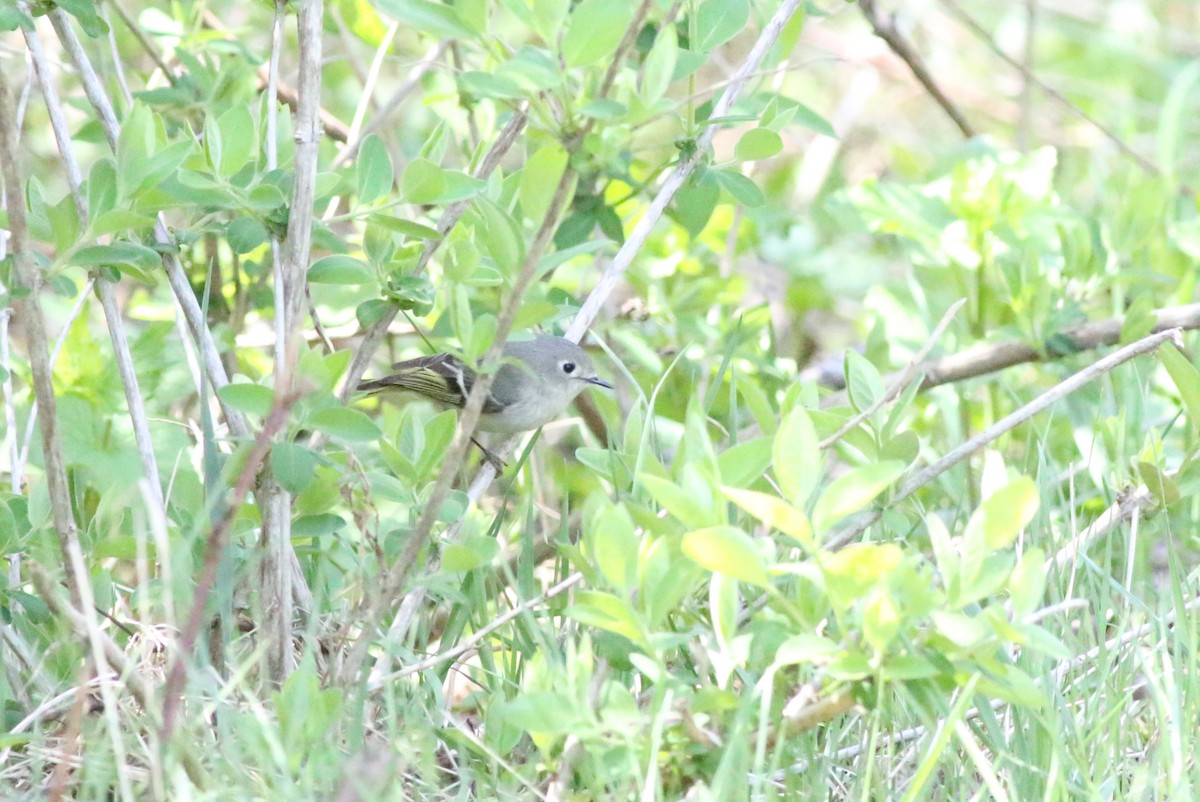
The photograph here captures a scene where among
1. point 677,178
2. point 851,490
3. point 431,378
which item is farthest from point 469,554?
point 431,378

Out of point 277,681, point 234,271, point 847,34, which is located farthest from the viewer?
point 847,34

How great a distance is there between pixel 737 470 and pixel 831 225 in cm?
337

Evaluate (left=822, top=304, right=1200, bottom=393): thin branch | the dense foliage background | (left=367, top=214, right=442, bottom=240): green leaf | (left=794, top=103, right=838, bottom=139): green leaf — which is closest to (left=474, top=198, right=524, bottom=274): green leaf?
the dense foliage background

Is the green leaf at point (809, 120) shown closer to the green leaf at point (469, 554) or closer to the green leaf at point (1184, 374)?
the green leaf at point (1184, 374)

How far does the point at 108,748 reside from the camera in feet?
7.00

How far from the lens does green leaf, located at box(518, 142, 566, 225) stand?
6.41 feet

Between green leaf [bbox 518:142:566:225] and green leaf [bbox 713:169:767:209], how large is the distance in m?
0.85

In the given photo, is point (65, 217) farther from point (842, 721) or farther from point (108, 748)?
point (842, 721)

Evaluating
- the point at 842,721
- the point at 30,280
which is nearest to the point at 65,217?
the point at 30,280

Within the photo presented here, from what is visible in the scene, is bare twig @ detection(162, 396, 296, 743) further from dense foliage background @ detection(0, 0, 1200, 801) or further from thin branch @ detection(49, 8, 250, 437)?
thin branch @ detection(49, 8, 250, 437)

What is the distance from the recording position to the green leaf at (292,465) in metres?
2.24

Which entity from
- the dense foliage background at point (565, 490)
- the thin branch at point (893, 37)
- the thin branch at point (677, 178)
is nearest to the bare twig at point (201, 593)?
the dense foliage background at point (565, 490)

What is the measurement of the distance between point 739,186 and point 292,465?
111 centimetres

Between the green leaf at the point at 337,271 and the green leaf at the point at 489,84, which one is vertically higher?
the green leaf at the point at 489,84
